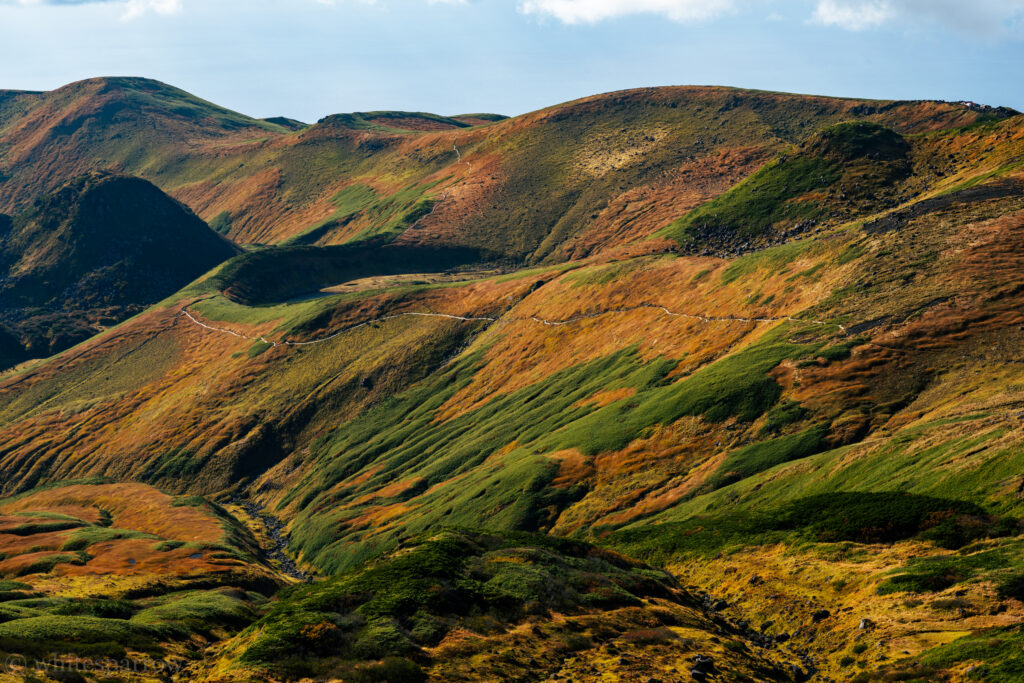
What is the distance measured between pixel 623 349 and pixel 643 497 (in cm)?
3688

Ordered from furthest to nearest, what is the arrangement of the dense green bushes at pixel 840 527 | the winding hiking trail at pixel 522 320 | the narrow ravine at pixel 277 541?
the narrow ravine at pixel 277 541 < the winding hiking trail at pixel 522 320 < the dense green bushes at pixel 840 527

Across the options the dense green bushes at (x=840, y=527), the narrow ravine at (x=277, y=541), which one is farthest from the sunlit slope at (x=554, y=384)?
the dense green bushes at (x=840, y=527)

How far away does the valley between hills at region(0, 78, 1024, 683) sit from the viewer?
39.2m

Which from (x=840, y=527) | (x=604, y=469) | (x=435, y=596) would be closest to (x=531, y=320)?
(x=604, y=469)

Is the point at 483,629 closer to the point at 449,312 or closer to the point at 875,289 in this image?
the point at 875,289

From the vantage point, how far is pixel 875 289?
8050cm

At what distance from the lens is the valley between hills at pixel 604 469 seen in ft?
129

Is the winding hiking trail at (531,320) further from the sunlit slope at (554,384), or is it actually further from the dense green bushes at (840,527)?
the dense green bushes at (840,527)

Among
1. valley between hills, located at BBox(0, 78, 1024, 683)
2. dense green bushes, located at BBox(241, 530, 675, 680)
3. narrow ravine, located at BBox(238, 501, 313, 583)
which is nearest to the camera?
dense green bushes, located at BBox(241, 530, 675, 680)

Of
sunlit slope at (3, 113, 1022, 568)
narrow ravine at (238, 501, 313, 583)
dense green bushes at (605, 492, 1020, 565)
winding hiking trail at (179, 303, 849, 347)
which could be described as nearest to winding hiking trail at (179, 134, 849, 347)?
winding hiking trail at (179, 303, 849, 347)

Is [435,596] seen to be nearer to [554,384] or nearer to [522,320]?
[554,384]

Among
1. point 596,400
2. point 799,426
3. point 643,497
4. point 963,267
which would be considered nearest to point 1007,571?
point 799,426

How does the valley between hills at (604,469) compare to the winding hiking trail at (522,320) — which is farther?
the winding hiking trail at (522,320)

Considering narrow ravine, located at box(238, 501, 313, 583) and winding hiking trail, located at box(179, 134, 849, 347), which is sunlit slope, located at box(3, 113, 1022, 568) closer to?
winding hiking trail, located at box(179, 134, 849, 347)
